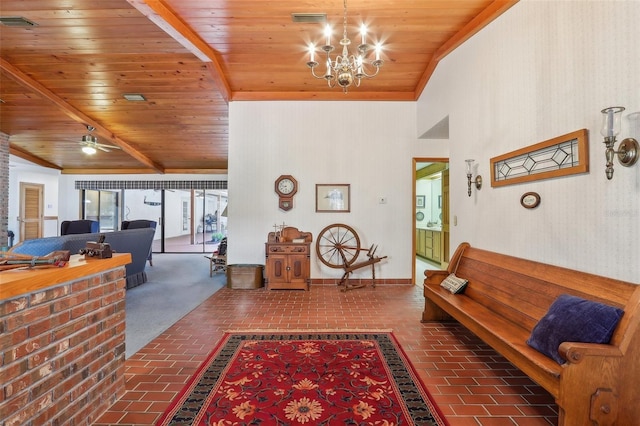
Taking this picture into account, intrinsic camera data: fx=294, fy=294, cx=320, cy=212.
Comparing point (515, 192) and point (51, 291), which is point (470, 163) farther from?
point (51, 291)

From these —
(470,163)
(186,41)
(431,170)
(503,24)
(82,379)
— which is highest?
(186,41)

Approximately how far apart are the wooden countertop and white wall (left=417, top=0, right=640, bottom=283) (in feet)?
10.9

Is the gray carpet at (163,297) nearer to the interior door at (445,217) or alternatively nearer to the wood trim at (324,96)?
the wood trim at (324,96)

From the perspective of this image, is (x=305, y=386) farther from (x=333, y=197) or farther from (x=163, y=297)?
(x=333, y=197)

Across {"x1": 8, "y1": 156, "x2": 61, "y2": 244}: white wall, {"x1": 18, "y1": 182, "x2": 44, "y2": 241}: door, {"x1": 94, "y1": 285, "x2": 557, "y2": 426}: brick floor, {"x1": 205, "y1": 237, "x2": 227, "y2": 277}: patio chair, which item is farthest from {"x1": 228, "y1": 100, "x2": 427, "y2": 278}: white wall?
{"x1": 18, "y1": 182, "x2": 44, "y2": 241}: door

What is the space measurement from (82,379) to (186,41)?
12.9 ft

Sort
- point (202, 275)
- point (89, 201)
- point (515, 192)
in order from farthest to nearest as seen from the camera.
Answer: point (89, 201), point (202, 275), point (515, 192)

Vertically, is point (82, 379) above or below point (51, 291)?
below

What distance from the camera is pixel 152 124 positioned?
645 cm

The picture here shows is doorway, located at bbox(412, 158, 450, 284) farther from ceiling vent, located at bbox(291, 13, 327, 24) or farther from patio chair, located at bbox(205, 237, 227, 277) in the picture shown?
patio chair, located at bbox(205, 237, 227, 277)

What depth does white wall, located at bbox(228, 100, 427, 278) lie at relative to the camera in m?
5.41

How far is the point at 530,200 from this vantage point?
2.66 m

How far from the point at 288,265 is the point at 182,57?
358 cm

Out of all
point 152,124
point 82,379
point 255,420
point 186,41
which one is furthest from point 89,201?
point 255,420
